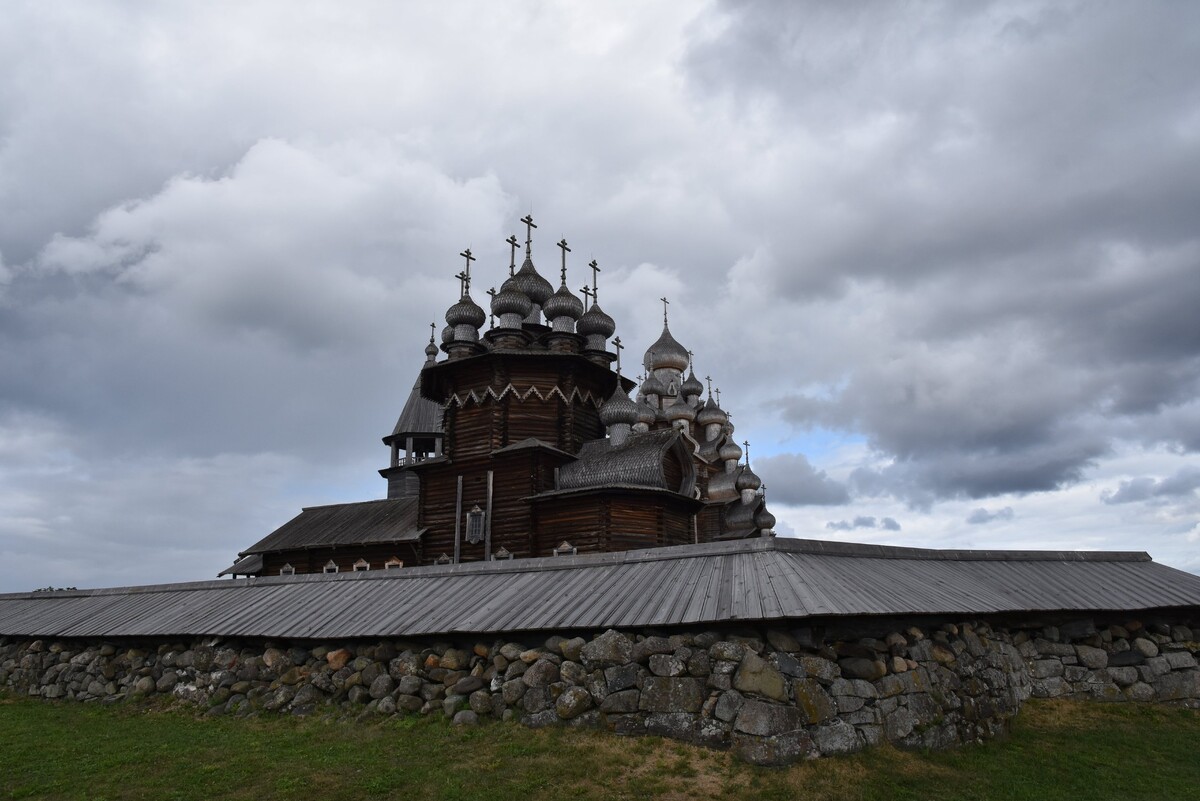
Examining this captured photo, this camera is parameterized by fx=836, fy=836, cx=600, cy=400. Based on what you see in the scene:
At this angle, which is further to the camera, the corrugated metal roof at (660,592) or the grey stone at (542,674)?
the grey stone at (542,674)

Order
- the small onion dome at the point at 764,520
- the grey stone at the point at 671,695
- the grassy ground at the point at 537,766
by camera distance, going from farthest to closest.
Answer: the small onion dome at the point at 764,520, the grey stone at the point at 671,695, the grassy ground at the point at 537,766

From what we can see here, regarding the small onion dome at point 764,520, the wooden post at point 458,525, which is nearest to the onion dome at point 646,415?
the small onion dome at point 764,520

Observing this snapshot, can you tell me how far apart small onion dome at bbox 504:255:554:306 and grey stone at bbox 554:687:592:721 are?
20.8 metres

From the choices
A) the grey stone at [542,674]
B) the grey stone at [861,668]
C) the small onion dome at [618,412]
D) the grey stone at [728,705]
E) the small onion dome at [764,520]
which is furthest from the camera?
the small onion dome at [764,520]

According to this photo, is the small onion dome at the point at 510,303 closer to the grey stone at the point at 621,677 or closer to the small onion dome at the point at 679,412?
the small onion dome at the point at 679,412

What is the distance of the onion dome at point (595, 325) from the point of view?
29562mm

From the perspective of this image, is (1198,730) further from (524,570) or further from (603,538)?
(603,538)

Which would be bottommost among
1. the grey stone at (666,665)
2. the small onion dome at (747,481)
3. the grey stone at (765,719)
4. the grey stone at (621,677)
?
the grey stone at (765,719)

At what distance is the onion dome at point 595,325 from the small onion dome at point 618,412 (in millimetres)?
3315

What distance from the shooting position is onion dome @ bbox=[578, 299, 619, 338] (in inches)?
1164

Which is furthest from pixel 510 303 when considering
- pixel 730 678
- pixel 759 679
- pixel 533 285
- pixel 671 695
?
pixel 759 679

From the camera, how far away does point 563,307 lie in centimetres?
2889

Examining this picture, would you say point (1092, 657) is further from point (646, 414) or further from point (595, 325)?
point (646, 414)

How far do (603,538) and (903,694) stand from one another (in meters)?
14.3
